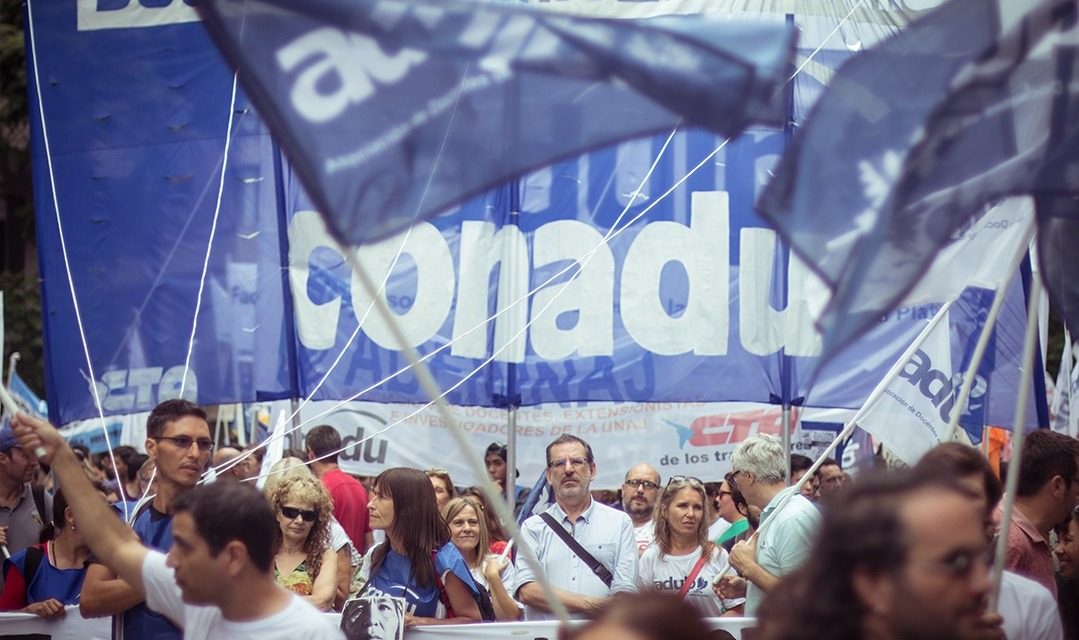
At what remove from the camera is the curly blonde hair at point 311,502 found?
6.75 meters

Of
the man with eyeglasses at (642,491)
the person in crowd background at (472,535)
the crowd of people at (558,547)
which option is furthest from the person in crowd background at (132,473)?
the man with eyeglasses at (642,491)

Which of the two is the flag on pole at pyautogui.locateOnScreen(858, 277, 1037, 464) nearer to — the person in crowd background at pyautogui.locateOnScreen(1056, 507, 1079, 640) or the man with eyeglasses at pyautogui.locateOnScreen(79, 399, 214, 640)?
the person in crowd background at pyautogui.locateOnScreen(1056, 507, 1079, 640)

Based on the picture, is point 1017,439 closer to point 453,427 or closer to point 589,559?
point 453,427

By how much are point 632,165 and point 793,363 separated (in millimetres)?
1879

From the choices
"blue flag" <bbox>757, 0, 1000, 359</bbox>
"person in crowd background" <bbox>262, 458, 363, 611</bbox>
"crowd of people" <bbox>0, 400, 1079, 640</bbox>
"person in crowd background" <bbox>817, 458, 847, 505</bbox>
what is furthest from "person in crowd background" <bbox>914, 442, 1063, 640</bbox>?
"person in crowd background" <bbox>817, 458, 847, 505</bbox>

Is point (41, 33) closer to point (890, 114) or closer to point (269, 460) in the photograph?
point (269, 460)

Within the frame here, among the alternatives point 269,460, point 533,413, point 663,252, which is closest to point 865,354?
point 663,252

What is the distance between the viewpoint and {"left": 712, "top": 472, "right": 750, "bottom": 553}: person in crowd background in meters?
7.95

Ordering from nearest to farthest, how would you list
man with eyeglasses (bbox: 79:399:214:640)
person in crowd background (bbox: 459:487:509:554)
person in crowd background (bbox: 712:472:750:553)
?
man with eyeglasses (bbox: 79:399:214:640), person in crowd background (bbox: 712:472:750:553), person in crowd background (bbox: 459:487:509:554)

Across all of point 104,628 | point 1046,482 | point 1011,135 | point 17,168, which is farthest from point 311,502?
point 17,168

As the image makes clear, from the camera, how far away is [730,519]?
9.47 metres

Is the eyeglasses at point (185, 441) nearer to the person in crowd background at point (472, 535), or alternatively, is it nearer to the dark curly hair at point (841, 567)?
the person in crowd background at point (472, 535)

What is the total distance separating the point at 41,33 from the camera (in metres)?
11.6

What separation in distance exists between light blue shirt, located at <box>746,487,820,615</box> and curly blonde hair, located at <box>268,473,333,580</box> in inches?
81.3
